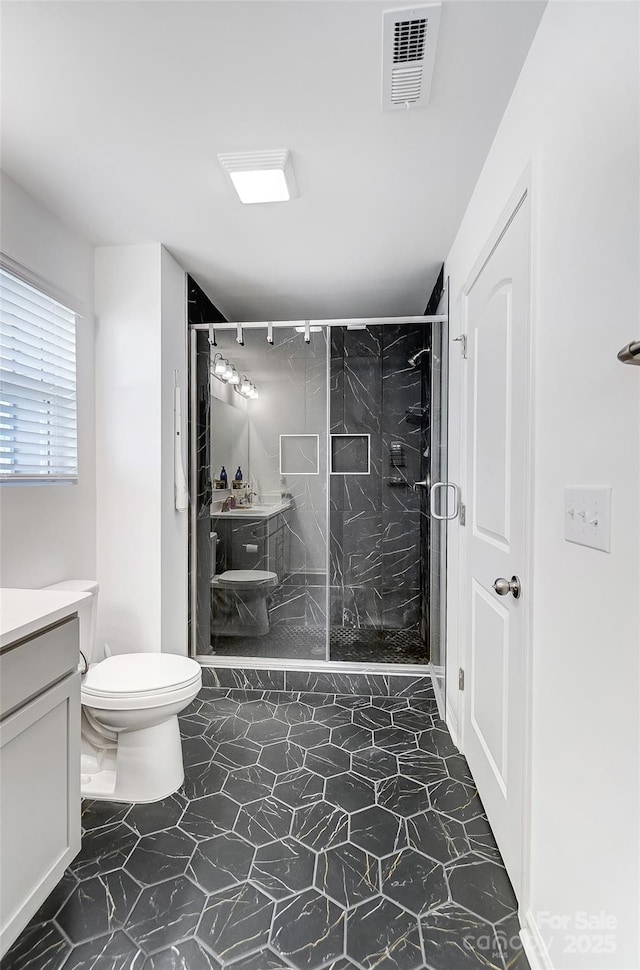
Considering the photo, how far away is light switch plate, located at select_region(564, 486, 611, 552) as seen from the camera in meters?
0.88

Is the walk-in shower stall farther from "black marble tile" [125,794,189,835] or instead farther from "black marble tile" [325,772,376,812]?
"black marble tile" [125,794,189,835]

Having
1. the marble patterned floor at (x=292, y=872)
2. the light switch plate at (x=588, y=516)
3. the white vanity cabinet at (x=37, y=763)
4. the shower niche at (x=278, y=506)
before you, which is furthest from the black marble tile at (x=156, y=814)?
the light switch plate at (x=588, y=516)

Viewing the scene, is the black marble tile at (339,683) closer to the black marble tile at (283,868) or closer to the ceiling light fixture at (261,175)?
the black marble tile at (283,868)

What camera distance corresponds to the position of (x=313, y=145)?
68.1 inches

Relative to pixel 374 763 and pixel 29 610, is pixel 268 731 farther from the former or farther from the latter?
pixel 29 610

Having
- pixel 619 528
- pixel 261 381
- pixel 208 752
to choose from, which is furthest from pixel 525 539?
pixel 261 381

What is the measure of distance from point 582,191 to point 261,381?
2259mm

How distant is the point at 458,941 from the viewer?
50.0 inches

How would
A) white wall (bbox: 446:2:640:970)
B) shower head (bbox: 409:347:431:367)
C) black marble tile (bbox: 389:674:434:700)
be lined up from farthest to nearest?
1. shower head (bbox: 409:347:431:367)
2. black marble tile (bbox: 389:674:434:700)
3. white wall (bbox: 446:2:640:970)

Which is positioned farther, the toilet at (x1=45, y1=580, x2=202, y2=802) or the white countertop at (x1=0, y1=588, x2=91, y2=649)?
the toilet at (x1=45, y1=580, x2=202, y2=802)

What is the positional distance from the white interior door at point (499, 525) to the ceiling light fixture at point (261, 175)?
83 centimetres

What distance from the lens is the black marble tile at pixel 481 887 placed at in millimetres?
1356

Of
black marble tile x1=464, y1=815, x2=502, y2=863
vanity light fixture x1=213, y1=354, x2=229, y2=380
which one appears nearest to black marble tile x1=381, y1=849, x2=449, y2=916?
black marble tile x1=464, y1=815, x2=502, y2=863

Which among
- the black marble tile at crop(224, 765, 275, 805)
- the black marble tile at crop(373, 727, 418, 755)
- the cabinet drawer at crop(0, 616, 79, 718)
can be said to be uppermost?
the cabinet drawer at crop(0, 616, 79, 718)
